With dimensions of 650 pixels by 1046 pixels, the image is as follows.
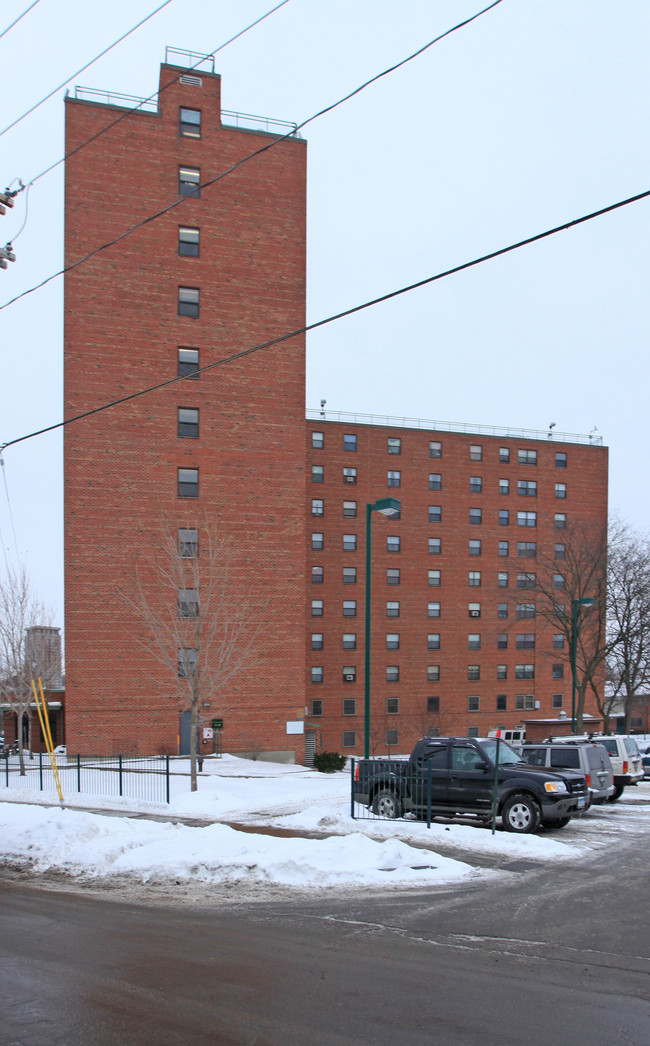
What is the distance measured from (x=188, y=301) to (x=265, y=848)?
3016 centimetres

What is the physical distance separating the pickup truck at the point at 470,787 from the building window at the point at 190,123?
32.1m

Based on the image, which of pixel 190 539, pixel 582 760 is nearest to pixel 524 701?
pixel 190 539

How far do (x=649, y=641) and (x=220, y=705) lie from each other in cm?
2411

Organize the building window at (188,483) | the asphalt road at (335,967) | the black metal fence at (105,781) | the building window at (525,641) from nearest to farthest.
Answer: the asphalt road at (335,967), the black metal fence at (105,781), the building window at (188,483), the building window at (525,641)

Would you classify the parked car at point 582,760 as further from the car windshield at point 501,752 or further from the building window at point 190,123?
the building window at point 190,123

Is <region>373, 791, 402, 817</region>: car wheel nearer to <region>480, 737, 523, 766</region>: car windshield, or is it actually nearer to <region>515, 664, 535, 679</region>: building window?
<region>480, 737, 523, 766</region>: car windshield

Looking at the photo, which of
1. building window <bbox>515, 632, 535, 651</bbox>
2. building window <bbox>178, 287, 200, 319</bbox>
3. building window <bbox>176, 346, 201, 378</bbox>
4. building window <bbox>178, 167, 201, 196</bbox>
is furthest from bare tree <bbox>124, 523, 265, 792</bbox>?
building window <bbox>515, 632, 535, 651</bbox>

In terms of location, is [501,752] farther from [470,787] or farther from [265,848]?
[265,848]

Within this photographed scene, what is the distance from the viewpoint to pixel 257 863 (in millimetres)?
12391

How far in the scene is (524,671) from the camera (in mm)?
61719

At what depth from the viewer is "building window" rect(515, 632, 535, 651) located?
61706 mm

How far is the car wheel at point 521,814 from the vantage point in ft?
52.3

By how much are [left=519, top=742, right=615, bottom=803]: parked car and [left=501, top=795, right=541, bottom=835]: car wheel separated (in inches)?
138

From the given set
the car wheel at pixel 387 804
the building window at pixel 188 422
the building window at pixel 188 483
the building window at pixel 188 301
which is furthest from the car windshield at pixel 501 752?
the building window at pixel 188 301
